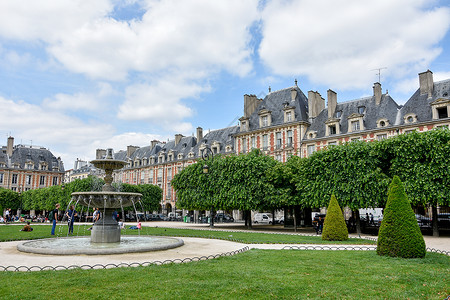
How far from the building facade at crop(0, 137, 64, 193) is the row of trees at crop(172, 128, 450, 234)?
5004 cm

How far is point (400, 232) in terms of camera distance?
1039 cm

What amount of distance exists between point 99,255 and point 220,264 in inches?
158

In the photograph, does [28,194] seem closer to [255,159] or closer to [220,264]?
[255,159]

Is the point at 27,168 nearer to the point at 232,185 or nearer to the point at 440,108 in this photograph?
the point at 232,185

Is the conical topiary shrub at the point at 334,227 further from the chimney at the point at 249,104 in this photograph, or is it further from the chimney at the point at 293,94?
the chimney at the point at 249,104

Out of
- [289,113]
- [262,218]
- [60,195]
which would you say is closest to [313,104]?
[289,113]

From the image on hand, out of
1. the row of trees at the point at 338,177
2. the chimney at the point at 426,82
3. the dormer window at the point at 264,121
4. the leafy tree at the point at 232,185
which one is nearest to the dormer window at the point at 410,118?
the chimney at the point at 426,82

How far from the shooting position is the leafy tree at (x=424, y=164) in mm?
19938

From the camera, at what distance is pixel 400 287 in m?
6.82

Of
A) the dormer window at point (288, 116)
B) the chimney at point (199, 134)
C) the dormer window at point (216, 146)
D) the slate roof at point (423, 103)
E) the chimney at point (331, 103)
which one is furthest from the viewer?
the chimney at point (199, 134)

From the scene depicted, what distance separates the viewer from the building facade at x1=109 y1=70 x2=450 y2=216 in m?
32.7

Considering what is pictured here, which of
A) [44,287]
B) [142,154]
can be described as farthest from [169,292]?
[142,154]

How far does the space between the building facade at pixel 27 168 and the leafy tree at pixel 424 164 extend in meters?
65.4

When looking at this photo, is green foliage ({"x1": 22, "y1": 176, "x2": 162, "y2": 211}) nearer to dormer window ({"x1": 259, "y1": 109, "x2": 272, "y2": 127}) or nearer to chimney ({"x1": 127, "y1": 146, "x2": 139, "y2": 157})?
chimney ({"x1": 127, "y1": 146, "x2": 139, "y2": 157})
